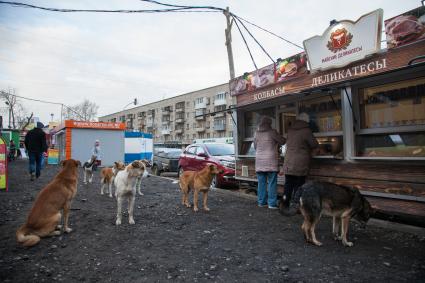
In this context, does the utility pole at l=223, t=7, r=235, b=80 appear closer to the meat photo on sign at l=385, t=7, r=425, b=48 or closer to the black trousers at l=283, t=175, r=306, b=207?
the black trousers at l=283, t=175, r=306, b=207

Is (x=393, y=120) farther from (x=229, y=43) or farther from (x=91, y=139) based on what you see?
(x=91, y=139)

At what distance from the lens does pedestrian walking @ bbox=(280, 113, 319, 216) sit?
20.8 ft

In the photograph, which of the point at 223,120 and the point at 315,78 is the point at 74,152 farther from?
the point at 223,120

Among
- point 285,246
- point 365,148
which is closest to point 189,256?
point 285,246

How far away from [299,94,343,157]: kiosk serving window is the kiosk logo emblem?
3.55 ft

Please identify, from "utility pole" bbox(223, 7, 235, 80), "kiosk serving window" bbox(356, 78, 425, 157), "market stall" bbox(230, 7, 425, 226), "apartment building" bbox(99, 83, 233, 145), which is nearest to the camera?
"market stall" bbox(230, 7, 425, 226)

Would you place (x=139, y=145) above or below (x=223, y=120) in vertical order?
below

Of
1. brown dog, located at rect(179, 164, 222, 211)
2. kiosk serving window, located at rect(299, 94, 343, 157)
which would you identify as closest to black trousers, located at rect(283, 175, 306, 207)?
kiosk serving window, located at rect(299, 94, 343, 157)

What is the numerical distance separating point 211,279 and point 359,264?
2016 millimetres

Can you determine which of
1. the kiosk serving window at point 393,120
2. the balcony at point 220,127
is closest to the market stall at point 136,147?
the kiosk serving window at point 393,120

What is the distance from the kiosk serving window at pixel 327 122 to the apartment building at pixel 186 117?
50125 millimetres

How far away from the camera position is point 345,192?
473cm

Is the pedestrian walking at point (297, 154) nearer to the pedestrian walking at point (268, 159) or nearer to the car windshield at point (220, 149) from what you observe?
the pedestrian walking at point (268, 159)

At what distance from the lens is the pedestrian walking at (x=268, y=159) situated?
7172mm
